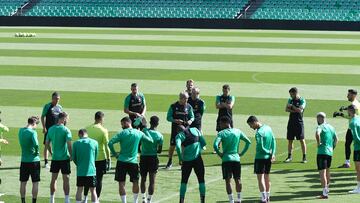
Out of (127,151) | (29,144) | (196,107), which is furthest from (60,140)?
(196,107)

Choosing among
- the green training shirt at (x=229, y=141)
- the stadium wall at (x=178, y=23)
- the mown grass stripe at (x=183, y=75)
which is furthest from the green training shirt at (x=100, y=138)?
the stadium wall at (x=178, y=23)

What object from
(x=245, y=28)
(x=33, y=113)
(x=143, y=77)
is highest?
(x=245, y=28)

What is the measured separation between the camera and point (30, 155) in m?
16.7

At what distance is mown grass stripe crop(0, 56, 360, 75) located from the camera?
39.3 metres

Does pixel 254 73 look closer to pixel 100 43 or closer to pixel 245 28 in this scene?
pixel 100 43

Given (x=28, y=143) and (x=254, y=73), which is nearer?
(x=28, y=143)

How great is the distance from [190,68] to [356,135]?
2207 centimetres

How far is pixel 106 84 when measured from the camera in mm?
34469

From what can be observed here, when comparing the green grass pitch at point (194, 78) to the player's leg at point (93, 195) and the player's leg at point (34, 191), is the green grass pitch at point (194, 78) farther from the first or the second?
the player's leg at point (93, 195)

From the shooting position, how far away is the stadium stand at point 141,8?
74.1 m

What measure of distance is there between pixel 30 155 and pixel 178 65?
2464 centimetres

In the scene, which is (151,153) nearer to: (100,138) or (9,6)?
(100,138)

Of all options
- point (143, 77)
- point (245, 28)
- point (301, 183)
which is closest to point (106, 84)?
point (143, 77)

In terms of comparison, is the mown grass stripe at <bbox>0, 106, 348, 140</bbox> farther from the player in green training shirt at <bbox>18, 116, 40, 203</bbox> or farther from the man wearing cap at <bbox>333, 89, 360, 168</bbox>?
the player in green training shirt at <bbox>18, 116, 40, 203</bbox>
